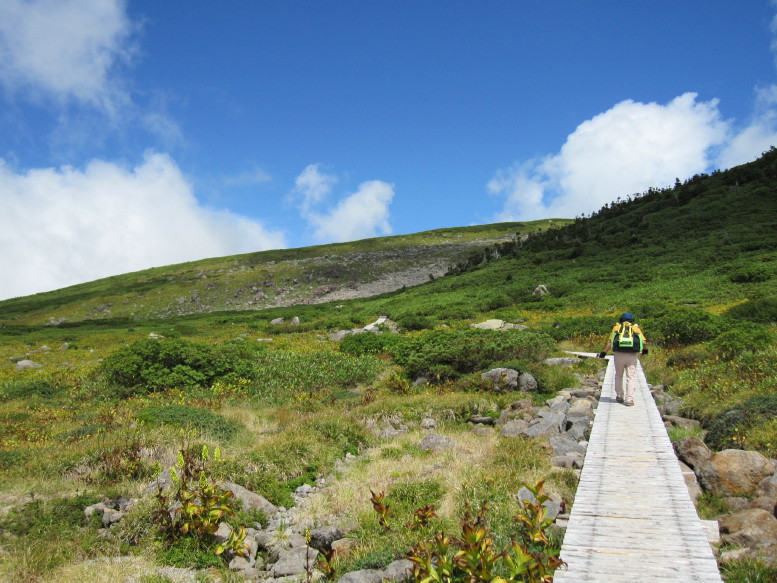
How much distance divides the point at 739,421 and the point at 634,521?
4.73 m

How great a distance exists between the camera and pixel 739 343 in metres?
15.0

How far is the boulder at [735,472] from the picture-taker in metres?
7.57

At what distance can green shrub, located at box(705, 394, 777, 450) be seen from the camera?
937cm

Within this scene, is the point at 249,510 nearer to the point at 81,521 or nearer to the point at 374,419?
the point at 81,521

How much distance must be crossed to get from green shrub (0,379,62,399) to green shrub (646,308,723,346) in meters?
24.9

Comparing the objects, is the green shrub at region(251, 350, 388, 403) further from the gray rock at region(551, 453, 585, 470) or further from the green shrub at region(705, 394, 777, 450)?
Result: the green shrub at region(705, 394, 777, 450)

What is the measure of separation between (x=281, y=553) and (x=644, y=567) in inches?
188

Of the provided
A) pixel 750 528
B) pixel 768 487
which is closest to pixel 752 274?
pixel 768 487

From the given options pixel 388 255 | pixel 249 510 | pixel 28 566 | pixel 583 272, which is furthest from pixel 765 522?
pixel 388 255

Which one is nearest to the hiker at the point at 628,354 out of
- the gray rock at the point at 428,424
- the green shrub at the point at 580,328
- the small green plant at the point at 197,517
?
the gray rock at the point at 428,424

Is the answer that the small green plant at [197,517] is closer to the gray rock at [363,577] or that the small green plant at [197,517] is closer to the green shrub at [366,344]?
the gray rock at [363,577]

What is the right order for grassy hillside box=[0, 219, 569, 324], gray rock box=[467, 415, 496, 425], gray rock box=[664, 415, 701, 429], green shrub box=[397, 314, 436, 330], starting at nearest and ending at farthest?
gray rock box=[664, 415, 701, 429]
gray rock box=[467, 415, 496, 425]
green shrub box=[397, 314, 436, 330]
grassy hillside box=[0, 219, 569, 324]

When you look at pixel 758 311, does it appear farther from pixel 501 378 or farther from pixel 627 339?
pixel 627 339

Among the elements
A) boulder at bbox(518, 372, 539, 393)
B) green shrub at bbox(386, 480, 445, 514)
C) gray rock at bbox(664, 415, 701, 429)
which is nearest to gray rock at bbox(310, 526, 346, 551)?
green shrub at bbox(386, 480, 445, 514)
